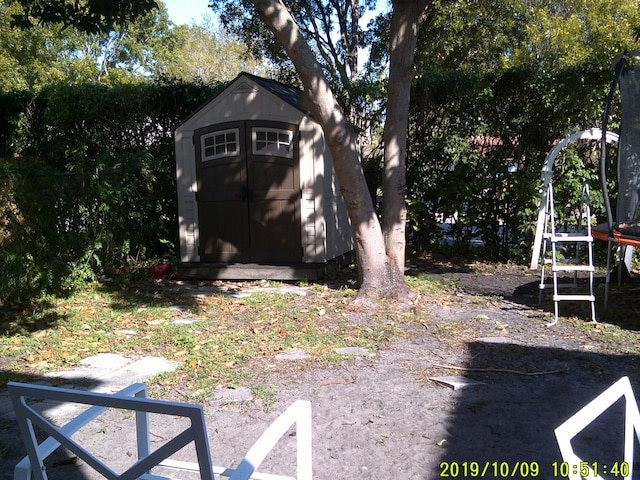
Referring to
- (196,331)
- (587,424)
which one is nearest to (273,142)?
(196,331)

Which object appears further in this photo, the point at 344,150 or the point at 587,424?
the point at 344,150

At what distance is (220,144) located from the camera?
29.1 ft

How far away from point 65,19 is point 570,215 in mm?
7973

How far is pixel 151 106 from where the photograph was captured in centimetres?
1027

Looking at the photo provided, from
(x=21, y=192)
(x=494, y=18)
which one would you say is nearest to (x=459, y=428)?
(x=21, y=192)

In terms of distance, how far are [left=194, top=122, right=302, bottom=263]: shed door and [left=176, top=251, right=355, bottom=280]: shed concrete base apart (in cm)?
20

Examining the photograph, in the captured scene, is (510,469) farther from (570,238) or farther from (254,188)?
(254,188)

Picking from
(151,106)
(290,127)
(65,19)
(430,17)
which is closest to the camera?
(65,19)

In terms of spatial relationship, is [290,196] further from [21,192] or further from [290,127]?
[21,192]

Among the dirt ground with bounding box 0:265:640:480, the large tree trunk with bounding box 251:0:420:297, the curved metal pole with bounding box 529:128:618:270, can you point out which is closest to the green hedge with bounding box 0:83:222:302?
the large tree trunk with bounding box 251:0:420:297

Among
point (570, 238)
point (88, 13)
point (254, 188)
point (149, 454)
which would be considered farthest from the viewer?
point (254, 188)

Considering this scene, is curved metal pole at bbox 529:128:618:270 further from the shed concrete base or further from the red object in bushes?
the red object in bushes

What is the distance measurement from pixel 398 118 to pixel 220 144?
2.95m

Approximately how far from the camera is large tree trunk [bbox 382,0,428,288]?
276 inches
